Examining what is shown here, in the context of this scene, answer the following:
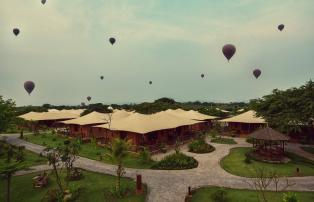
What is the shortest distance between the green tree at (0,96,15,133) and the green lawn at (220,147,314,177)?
2251 cm

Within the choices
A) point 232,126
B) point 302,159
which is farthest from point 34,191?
point 232,126

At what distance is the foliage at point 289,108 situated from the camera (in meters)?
27.5

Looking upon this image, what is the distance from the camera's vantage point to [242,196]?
16.8 m

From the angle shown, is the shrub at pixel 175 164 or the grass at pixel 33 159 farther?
the grass at pixel 33 159

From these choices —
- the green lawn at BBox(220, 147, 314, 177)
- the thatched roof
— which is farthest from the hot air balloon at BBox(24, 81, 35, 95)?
the thatched roof

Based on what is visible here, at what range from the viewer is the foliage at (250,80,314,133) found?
27.5 metres

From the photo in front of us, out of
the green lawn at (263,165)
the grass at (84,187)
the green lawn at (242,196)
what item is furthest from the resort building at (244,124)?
the grass at (84,187)

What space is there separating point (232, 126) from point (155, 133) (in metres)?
17.9

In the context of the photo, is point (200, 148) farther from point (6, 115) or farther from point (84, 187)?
point (6, 115)

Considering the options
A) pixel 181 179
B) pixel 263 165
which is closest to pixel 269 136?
pixel 263 165

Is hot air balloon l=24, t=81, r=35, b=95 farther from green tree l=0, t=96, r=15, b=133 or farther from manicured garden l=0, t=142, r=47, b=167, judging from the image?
manicured garden l=0, t=142, r=47, b=167

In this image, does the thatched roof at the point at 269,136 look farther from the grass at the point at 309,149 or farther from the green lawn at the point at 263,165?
the grass at the point at 309,149

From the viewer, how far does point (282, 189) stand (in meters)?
18.0

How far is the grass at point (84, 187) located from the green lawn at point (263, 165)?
30.4ft
